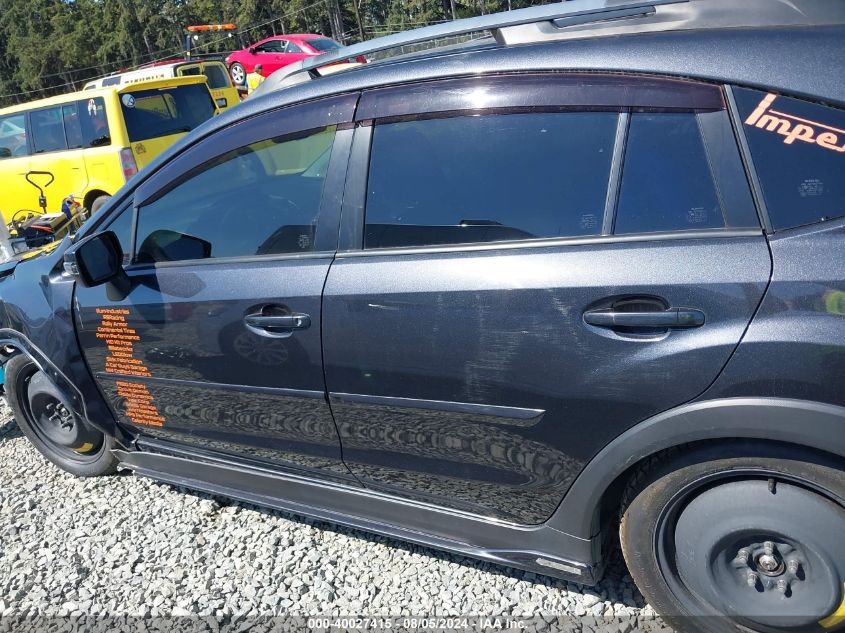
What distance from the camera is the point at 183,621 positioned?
253 cm

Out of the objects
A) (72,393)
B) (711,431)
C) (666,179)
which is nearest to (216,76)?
(72,393)

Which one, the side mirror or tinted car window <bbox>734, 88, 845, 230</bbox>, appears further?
the side mirror

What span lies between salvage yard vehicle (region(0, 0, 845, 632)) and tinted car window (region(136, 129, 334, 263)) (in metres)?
0.01

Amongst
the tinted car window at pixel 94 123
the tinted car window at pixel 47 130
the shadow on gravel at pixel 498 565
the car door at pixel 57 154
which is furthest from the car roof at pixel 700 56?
the tinted car window at pixel 47 130

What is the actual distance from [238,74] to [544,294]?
22.8 metres

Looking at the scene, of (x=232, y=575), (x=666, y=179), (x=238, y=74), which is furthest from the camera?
(x=238, y=74)

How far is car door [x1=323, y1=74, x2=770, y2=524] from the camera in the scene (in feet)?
5.66

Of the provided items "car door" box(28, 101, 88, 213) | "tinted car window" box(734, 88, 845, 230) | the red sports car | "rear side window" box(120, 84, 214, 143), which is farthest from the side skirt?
the red sports car

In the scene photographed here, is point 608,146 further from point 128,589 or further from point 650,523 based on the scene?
point 128,589

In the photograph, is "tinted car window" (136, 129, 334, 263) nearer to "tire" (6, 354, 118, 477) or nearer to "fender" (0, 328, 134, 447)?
"fender" (0, 328, 134, 447)

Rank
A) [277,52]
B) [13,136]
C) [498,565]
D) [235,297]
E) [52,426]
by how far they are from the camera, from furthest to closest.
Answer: [277,52] < [13,136] < [52,426] < [498,565] < [235,297]

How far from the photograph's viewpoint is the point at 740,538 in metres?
1.87

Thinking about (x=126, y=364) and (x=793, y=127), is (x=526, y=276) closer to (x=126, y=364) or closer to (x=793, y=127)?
(x=793, y=127)

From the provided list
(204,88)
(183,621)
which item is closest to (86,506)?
(183,621)
